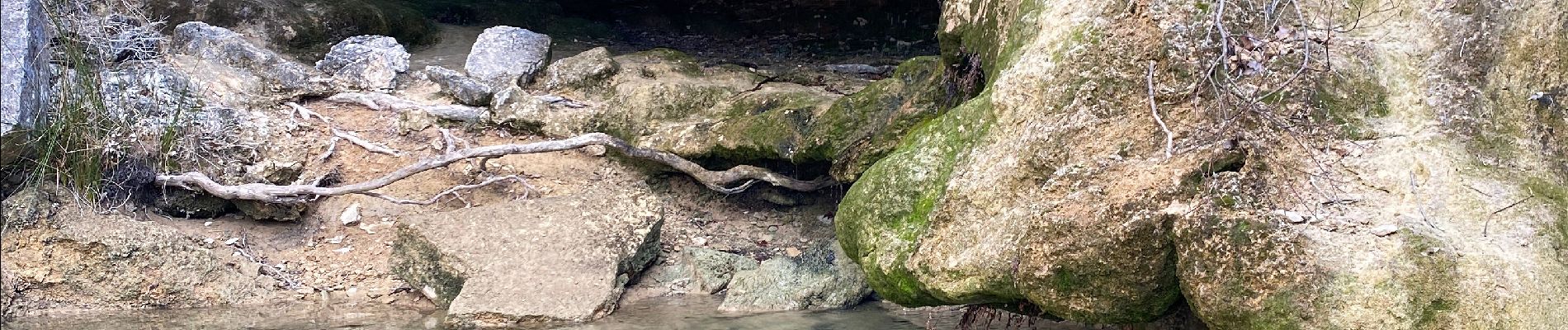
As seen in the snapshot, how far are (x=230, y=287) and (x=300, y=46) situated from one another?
3.29 m

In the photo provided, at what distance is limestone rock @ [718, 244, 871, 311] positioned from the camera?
5.52m

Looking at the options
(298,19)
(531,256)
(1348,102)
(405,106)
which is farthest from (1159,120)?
(298,19)

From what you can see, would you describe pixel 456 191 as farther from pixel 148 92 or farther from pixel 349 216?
pixel 148 92

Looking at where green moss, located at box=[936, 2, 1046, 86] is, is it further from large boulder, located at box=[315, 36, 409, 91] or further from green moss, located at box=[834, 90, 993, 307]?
large boulder, located at box=[315, 36, 409, 91]

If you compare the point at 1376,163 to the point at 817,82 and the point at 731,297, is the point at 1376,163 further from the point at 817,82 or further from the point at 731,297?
the point at 817,82

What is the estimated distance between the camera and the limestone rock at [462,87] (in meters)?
7.38

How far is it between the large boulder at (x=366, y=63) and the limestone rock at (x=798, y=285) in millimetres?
3144

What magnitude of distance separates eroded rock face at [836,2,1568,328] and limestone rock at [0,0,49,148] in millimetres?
3973

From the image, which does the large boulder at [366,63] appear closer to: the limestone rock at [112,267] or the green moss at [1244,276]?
the limestone rock at [112,267]

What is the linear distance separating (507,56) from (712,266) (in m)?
2.55

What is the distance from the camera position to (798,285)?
563 centimetres

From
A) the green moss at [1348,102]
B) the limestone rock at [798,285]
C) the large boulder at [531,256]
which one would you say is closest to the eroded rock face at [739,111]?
the limestone rock at [798,285]

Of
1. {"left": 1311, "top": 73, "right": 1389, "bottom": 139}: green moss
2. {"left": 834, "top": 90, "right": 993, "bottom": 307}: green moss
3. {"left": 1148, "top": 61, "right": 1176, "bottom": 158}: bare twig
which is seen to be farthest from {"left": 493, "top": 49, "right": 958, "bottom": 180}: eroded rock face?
{"left": 1311, "top": 73, "right": 1389, "bottom": 139}: green moss

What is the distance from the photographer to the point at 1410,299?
3152 mm
